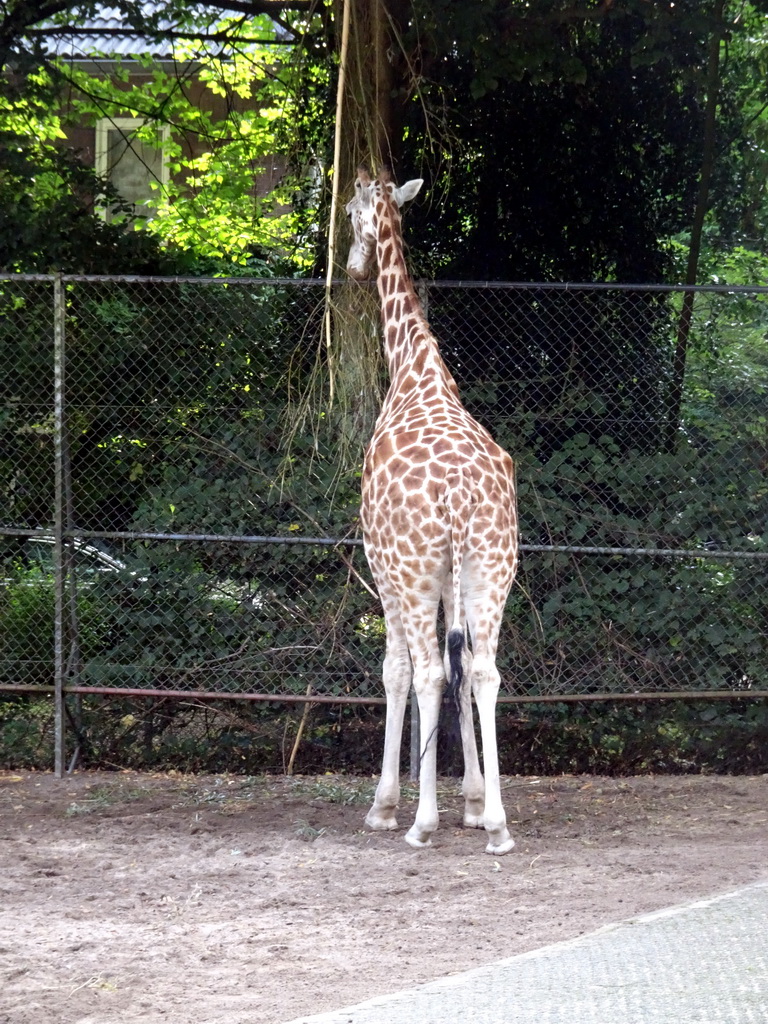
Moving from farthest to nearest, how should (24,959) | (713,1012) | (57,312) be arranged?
(57,312), (24,959), (713,1012)

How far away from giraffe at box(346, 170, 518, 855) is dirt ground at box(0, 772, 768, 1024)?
12.6 inches

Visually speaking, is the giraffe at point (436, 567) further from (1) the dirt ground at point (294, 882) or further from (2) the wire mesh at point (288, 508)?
(2) the wire mesh at point (288, 508)

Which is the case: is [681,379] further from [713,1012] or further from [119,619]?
[713,1012]

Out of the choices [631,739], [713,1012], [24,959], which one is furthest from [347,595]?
[713,1012]

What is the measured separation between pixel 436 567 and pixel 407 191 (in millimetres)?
2037

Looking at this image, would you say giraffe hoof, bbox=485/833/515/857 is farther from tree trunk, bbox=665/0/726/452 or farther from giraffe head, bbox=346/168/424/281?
giraffe head, bbox=346/168/424/281

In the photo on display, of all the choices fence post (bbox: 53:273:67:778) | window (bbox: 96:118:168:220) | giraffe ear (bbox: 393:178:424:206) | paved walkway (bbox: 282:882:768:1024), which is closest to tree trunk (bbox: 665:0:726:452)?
giraffe ear (bbox: 393:178:424:206)

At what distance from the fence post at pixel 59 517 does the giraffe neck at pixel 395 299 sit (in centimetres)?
182

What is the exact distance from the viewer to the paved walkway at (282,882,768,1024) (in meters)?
3.42

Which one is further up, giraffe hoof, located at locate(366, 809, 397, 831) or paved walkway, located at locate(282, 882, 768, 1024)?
paved walkway, located at locate(282, 882, 768, 1024)

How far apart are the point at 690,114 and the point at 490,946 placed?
21.3 ft

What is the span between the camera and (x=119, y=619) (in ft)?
23.0

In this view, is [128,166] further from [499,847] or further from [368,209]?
[499,847]

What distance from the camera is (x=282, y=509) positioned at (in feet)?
22.9
